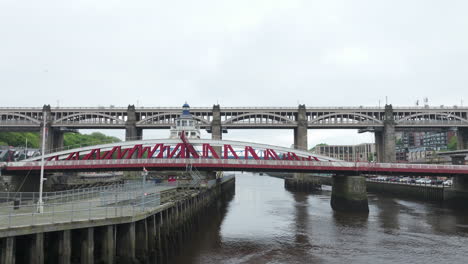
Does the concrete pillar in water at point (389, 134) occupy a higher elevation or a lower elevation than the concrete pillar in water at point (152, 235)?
higher

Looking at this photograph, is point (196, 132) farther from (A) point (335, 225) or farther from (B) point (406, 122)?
(B) point (406, 122)

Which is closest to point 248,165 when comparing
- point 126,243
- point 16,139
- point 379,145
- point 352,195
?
point 352,195

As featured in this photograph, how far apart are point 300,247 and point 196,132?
4538cm

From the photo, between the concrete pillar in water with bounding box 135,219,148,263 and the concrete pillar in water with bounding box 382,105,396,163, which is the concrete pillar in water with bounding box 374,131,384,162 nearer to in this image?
the concrete pillar in water with bounding box 382,105,396,163

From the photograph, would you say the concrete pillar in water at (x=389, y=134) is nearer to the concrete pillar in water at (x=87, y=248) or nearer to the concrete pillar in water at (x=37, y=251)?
the concrete pillar in water at (x=87, y=248)

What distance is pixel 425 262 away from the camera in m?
26.8

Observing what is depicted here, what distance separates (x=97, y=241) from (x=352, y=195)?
39863mm

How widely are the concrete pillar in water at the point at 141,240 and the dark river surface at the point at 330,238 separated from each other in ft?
9.26

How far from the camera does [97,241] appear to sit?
24406mm

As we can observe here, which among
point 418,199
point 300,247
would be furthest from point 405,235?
point 418,199

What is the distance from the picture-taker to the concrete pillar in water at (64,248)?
1959cm

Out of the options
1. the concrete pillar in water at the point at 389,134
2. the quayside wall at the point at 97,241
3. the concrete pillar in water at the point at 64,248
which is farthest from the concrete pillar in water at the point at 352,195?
the concrete pillar in water at the point at 389,134

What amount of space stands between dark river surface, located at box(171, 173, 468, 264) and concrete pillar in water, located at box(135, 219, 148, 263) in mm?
2822

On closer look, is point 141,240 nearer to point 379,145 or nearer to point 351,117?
point 351,117
